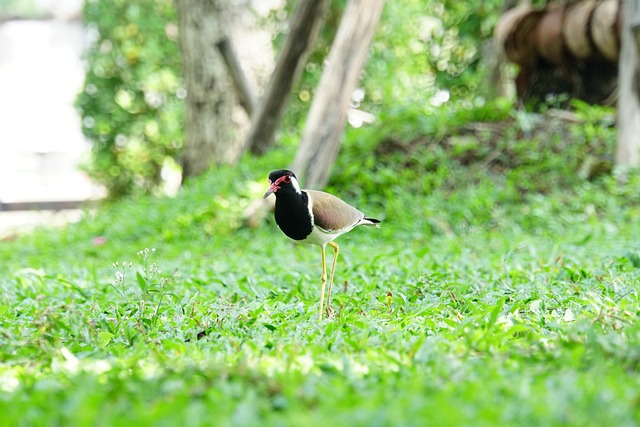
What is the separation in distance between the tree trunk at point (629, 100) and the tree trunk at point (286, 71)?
9.02 ft

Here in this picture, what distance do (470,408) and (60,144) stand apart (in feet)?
66.5

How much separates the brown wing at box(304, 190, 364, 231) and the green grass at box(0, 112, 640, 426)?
38 centimetres

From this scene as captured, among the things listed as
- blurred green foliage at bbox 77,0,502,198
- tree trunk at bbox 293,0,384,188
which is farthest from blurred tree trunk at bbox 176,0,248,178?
tree trunk at bbox 293,0,384,188

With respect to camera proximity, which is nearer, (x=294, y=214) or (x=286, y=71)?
(x=294, y=214)

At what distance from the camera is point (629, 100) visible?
301 inches

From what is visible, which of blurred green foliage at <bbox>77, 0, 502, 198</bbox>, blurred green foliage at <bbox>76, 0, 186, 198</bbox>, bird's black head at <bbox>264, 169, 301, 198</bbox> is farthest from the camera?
blurred green foliage at <bbox>76, 0, 186, 198</bbox>

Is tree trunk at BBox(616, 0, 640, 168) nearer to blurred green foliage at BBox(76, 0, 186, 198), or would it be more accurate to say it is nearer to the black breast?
the black breast

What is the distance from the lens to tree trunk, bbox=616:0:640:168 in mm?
7543

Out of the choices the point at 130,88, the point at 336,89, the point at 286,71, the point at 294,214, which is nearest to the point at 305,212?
the point at 294,214

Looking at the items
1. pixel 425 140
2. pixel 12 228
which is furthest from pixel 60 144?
pixel 425 140

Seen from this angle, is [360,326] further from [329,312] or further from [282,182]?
[282,182]

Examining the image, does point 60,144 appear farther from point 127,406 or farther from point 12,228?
point 127,406

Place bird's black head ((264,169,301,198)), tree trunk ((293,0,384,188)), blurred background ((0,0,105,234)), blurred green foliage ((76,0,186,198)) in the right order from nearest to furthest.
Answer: bird's black head ((264,169,301,198)), tree trunk ((293,0,384,188)), blurred green foliage ((76,0,186,198)), blurred background ((0,0,105,234))

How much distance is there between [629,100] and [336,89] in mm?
2619
